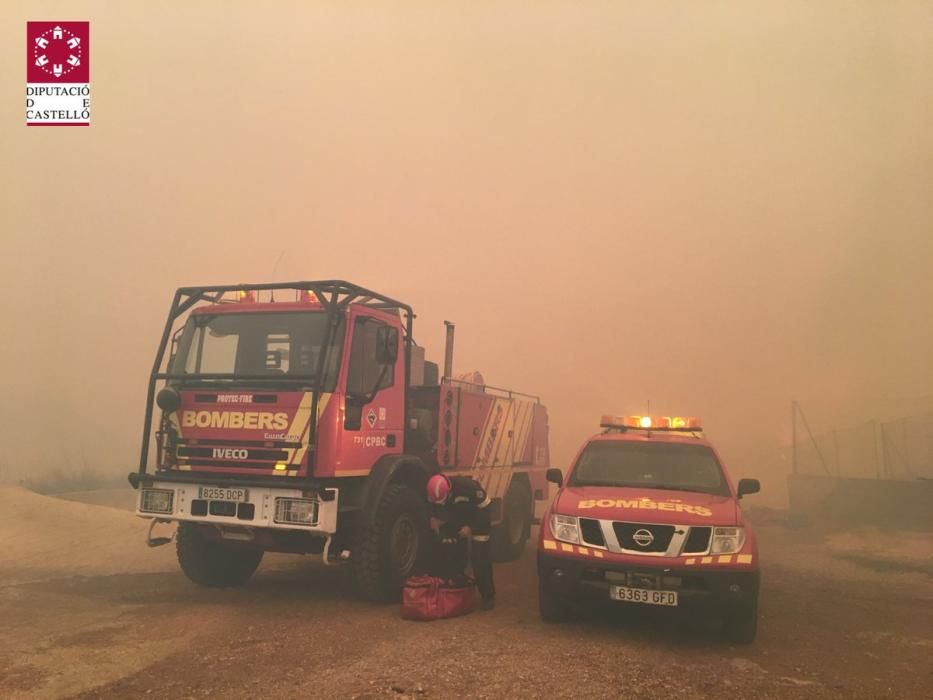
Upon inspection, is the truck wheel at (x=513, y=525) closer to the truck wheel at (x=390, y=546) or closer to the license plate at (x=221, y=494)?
the truck wheel at (x=390, y=546)

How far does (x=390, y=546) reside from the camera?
7223mm

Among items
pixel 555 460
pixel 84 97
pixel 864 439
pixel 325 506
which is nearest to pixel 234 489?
pixel 325 506

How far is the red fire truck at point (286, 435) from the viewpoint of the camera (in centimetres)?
684

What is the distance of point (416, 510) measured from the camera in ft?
25.6

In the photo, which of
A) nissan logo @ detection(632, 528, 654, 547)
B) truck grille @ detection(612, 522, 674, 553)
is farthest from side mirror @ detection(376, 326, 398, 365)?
nissan logo @ detection(632, 528, 654, 547)

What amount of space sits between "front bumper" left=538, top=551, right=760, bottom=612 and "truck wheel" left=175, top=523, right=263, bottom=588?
3680 mm

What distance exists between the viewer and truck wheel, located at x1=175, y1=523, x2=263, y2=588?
788 cm

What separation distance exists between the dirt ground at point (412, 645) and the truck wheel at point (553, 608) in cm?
11

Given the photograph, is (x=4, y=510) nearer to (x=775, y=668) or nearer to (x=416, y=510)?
(x=416, y=510)

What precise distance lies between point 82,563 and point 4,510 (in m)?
3.60

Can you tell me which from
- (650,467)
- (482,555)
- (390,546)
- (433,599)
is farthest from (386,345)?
(650,467)

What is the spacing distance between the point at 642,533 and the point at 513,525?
17.4 feet

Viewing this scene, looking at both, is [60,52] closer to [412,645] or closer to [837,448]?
[412,645]

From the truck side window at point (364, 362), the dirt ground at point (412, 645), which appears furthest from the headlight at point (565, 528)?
the truck side window at point (364, 362)
